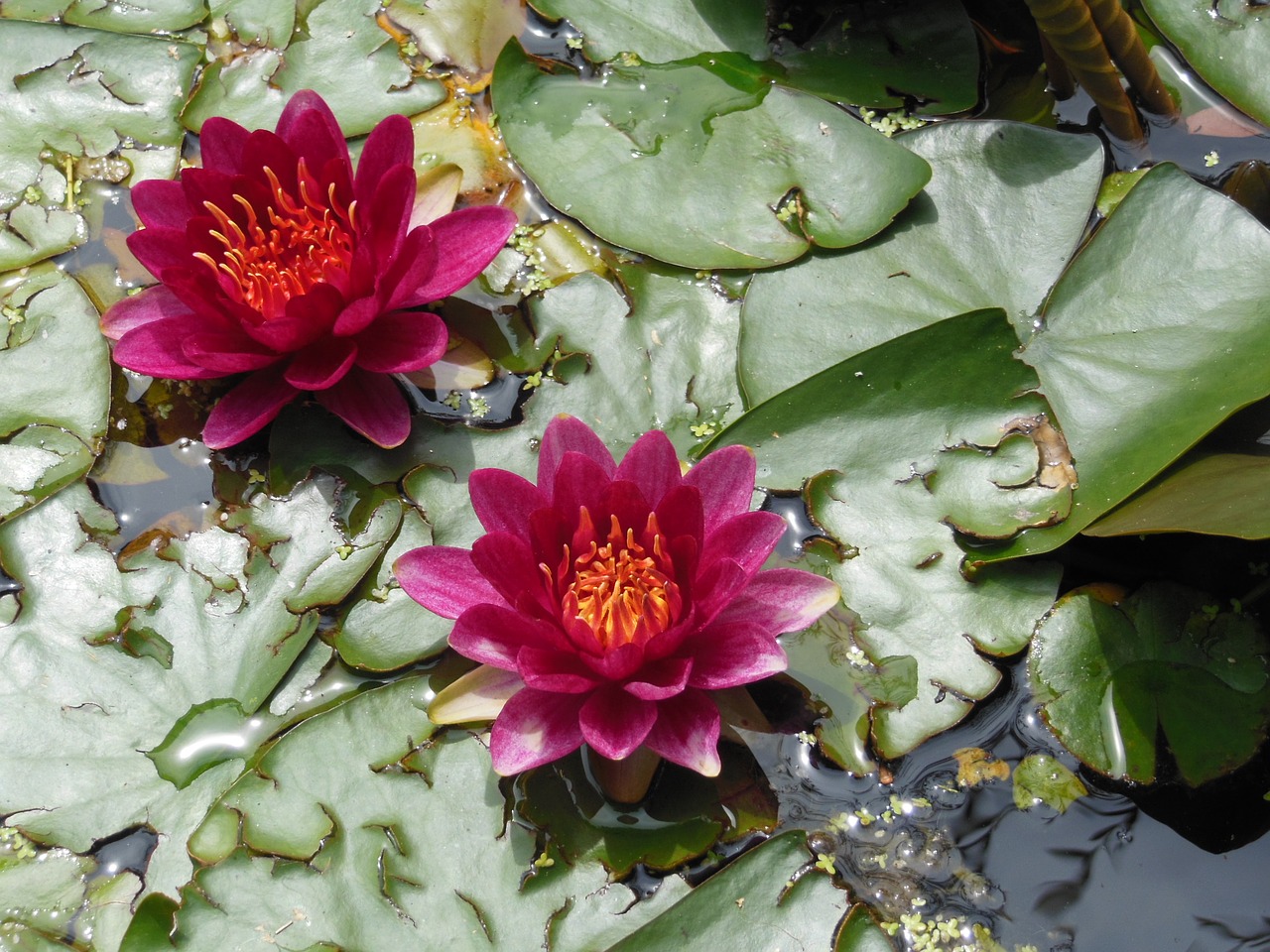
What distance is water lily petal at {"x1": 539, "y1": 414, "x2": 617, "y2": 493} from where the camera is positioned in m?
1.97

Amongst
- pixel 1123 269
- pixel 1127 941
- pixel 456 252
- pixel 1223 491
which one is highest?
pixel 1123 269

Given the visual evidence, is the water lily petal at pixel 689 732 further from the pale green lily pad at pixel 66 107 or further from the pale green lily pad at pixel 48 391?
the pale green lily pad at pixel 66 107

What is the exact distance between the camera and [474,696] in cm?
192

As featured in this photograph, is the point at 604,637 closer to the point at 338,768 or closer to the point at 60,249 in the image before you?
the point at 338,768

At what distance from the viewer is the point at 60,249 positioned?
268cm

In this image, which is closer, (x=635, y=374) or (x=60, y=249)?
(x=635, y=374)

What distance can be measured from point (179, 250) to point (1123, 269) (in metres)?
2.31

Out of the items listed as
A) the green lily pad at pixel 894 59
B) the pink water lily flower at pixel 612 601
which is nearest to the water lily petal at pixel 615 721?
the pink water lily flower at pixel 612 601

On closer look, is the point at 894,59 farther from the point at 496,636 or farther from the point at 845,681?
the point at 496,636

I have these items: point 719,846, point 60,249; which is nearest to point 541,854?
point 719,846

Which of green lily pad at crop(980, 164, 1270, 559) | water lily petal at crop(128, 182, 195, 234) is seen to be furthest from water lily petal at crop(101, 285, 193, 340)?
green lily pad at crop(980, 164, 1270, 559)

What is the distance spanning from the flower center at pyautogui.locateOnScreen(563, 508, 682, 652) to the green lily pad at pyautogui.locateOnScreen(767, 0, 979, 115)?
159 cm

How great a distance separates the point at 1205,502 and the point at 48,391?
9.24 feet

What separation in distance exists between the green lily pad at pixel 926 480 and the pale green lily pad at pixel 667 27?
1.16 metres
